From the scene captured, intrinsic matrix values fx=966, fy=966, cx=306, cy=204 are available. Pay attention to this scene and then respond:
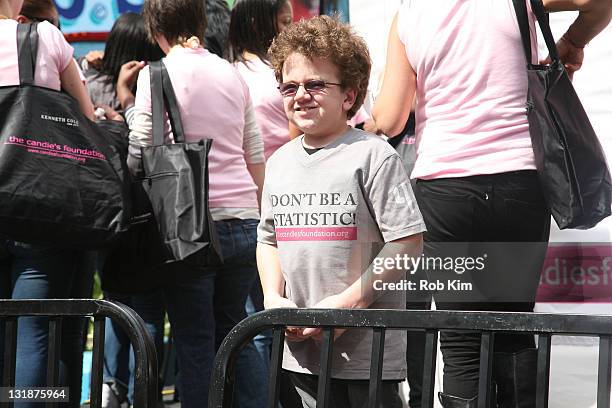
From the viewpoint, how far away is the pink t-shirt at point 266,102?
4172mm

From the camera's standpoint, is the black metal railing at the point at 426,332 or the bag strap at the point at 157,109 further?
the bag strap at the point at 157,109

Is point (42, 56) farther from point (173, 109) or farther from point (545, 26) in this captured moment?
point (545, 26)

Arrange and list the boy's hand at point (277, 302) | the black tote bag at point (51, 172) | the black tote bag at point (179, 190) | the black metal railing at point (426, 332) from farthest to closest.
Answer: the black tote bag at point (179, 190) → the black tote bag at point (51, 172) → the boy's hand at point (277, 302) → the black metal railing at point (426, 332)

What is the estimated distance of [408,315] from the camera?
7.04 feet

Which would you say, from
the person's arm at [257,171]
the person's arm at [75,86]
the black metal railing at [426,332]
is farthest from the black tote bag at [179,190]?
the black metal railing at [426,332]

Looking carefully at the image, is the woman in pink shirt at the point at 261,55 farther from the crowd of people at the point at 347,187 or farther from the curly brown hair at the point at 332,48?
the curly brown hair at the point at 332,48

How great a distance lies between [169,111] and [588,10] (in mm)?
1575

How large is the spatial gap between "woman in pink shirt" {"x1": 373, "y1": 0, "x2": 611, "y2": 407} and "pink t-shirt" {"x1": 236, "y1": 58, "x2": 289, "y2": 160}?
4.51 ft

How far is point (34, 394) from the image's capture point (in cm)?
280

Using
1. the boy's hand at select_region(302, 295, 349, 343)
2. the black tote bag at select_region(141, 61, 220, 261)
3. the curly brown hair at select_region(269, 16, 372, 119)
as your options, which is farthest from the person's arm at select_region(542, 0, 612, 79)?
the black tote bag at select_region(141, 61, 220, 261)

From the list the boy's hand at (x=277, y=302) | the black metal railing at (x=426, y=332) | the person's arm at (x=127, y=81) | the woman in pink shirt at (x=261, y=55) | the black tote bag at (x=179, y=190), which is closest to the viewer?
the black metal railing at (x=426, y=332)

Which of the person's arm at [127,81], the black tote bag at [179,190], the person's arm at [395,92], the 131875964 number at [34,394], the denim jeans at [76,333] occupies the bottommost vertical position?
the 131875964 number at [34,394]

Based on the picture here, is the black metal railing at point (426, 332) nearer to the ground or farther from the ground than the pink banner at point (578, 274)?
nearer to the ground

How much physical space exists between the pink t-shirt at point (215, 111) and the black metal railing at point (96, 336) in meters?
1.17
